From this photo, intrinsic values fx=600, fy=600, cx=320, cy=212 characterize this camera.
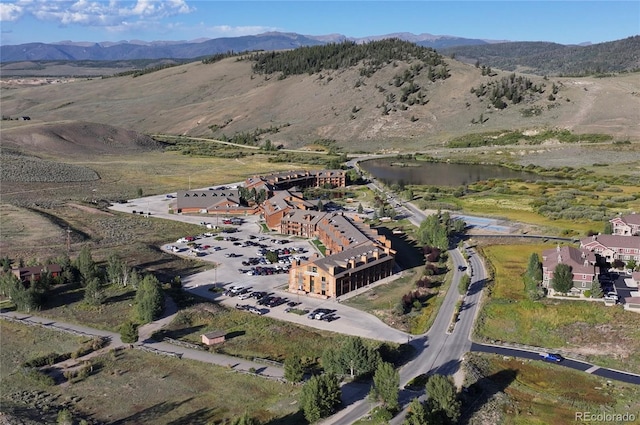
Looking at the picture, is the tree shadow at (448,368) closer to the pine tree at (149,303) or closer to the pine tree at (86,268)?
the pine tree at (149,303)

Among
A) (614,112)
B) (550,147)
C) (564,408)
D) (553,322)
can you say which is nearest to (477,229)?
(553,322)

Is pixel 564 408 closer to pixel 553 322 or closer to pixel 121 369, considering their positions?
pixel 553 322

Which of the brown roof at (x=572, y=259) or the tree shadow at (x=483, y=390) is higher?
the brown roof at (x=572, y=259)

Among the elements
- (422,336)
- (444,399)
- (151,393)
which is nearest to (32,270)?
(151,393)

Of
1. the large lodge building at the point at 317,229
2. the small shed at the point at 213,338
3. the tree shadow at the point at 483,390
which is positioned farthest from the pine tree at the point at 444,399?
the large lodge building at the point at 317,229

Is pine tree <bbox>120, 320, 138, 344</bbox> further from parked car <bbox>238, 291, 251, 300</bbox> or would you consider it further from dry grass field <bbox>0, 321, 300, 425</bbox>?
parked car <bbox>238, 291, 251, 300</bbox>
